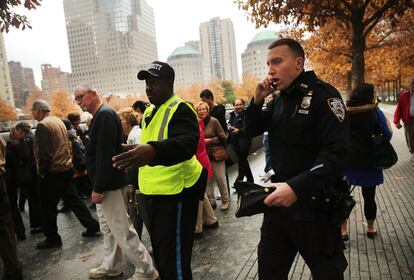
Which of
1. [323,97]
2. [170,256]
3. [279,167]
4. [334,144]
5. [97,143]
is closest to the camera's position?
[334,144]

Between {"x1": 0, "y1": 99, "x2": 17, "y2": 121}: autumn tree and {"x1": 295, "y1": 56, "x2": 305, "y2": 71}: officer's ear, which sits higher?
{"x1": 0, "y1": 99, "x2": 17, "y2": 121}: autumn tree

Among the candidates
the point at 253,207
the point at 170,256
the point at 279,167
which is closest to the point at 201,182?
the point at 170,256

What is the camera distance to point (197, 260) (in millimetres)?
4156

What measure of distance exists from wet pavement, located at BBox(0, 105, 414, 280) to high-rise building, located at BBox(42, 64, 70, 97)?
167 metres

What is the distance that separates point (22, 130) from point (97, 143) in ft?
11.6

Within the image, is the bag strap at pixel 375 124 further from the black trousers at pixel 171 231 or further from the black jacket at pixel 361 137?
the black trousers at pixel 171 231

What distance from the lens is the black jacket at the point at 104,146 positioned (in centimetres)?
337

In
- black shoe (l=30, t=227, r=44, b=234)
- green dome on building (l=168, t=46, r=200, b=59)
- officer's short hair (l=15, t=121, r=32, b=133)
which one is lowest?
black shoe (l=30, t=227, r=44, b=234)

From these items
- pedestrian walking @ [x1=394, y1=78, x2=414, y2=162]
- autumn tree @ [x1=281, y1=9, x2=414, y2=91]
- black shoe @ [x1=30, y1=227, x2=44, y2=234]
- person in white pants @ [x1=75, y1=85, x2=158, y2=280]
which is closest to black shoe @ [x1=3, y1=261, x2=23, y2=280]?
person in white pants @ [x1=75, y1=85, x2=158, y2=280]

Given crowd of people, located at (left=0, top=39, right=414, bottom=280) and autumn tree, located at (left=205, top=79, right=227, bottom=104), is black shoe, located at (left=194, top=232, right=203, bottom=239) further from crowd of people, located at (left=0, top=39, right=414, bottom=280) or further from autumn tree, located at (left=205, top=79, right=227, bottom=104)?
autumn tree, located at (left=205, top=79, right=227, bottom=104)

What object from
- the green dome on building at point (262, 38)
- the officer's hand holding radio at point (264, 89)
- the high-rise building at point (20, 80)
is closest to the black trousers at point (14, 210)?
the officer's hand holding radio at point (264, 89)

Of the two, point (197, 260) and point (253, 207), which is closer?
point (253, 207)

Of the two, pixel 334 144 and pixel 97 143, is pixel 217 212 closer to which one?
pixel 97 143

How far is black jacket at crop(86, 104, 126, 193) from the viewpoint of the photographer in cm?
337
